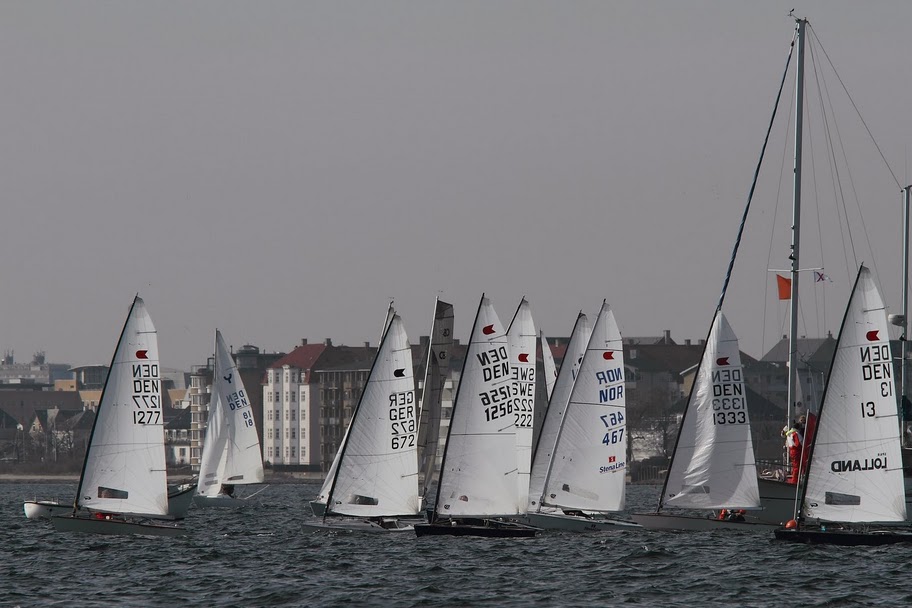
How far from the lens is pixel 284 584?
1395 inches

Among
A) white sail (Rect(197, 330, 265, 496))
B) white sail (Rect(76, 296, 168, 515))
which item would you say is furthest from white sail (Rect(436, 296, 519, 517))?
white sail (Rect(197, 330, 265, 496))

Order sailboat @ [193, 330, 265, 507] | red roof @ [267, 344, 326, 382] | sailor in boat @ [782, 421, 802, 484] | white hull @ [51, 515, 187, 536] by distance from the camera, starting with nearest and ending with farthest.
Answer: white hull @ [51, 515, 187, 536]
sailor in boat @ [782, 421, 802, 484]
sailboat @ [193, 330, 265, 507]
red roof @ [267, 344, 326, 382]

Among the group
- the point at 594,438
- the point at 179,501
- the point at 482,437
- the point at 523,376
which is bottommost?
the point at 179,501

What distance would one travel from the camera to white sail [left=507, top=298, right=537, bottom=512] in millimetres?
50594

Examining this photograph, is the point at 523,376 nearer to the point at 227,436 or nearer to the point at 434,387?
the point at 434,387

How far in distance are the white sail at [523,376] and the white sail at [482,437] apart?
575 cm

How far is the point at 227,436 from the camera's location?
76.2m

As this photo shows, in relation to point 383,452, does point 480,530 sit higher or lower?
lower

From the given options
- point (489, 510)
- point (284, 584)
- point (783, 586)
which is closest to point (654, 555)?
point (489, 510)

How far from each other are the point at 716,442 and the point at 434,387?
33.6 ft

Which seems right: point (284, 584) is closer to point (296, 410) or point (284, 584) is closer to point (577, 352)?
point (577, 352)

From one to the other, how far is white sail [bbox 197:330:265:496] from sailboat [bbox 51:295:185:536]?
30840 mm

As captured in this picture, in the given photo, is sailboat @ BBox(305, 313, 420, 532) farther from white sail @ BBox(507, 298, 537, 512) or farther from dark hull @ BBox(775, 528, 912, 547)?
dark hull @ BBox(775, 528, 912, 547)

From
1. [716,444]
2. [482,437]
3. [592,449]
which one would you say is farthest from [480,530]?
[716,444]
